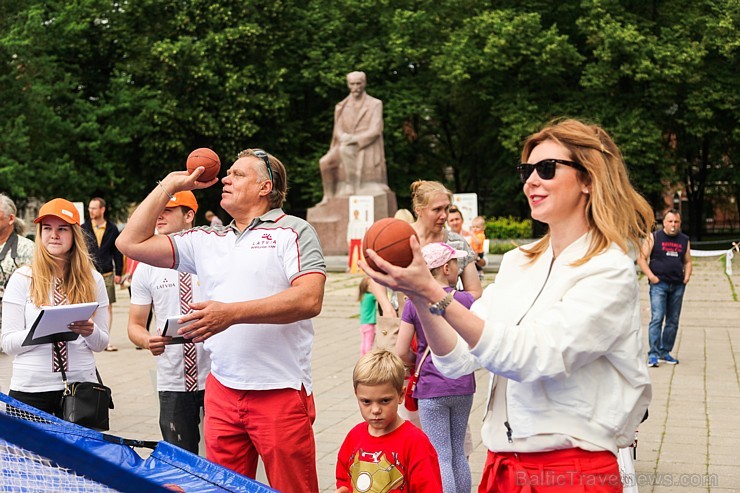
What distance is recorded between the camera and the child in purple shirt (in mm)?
4980

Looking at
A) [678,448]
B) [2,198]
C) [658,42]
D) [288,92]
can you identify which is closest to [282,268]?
[2,198]

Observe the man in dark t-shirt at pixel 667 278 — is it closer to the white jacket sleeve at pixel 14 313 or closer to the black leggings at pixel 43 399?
the black leggings at pixel 43 399

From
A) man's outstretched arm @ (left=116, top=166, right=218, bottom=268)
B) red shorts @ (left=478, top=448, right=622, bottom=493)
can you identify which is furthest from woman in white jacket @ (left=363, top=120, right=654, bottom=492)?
man's outstretched arm @ (left=116, top=166, right=218, bottom=268)

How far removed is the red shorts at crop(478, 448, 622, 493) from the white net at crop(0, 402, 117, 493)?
1.19 meters

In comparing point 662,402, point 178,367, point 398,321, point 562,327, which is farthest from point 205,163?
point 662,402

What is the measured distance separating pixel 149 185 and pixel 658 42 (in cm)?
2026

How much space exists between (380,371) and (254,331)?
1.88 ft

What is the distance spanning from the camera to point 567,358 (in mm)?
2430

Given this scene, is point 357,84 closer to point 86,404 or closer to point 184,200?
point 184,200

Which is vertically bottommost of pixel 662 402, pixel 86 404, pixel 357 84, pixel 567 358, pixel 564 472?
pixel 662 402

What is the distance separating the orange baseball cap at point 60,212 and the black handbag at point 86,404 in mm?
885

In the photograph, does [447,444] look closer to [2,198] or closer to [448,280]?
[448,280]

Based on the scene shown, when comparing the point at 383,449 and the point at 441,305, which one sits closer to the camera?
the point at 441,305

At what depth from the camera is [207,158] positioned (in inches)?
160
